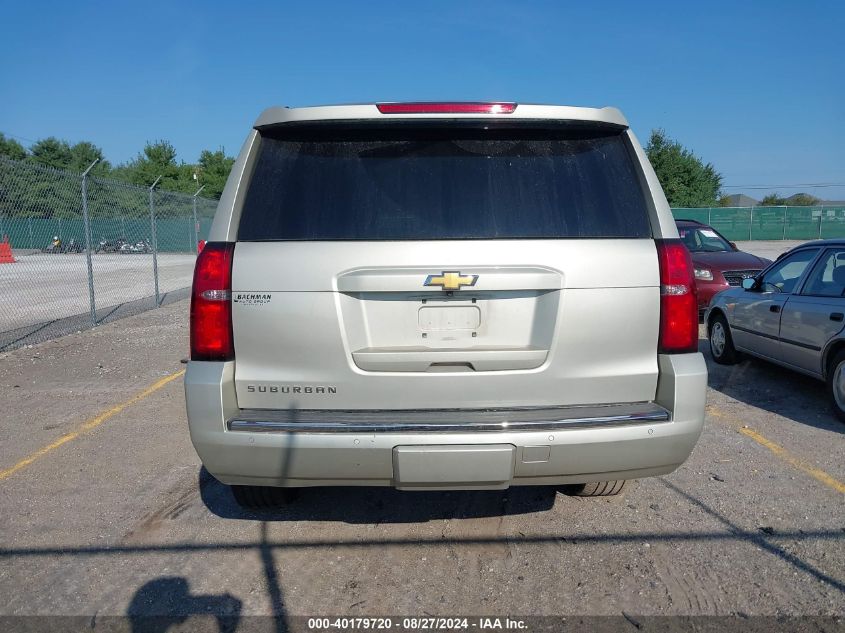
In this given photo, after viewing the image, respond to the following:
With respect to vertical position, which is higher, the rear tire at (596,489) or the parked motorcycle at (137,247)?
the parked motorcycle at (137,247)

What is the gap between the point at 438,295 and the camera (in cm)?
279

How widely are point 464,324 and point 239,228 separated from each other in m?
1.09

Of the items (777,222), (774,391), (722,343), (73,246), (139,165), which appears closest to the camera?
(774,391)

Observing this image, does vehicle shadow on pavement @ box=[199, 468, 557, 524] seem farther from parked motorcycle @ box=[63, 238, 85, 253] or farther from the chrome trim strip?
parked motorcycle @ box=[63, 238, 85, 253]

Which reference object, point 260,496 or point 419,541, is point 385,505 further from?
point 260,496

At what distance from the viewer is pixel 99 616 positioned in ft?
9.09

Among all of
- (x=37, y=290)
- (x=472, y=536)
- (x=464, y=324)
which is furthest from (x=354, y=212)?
(x=37, y=290)

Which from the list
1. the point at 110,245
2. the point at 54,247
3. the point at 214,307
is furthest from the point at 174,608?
the point at 110,245

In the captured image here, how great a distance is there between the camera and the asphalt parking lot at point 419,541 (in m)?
2.87

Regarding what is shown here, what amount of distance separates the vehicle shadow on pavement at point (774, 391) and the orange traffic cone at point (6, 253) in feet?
38.4

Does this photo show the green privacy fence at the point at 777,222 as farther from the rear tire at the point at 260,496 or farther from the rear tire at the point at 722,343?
the rear tire at the point at 260,496

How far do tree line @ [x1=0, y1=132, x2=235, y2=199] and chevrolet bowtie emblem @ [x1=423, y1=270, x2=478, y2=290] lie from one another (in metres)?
57.5

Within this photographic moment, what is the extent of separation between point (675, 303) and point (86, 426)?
4.87 meters

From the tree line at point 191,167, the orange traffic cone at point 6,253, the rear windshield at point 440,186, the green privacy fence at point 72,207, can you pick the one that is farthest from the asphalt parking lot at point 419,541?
the tree line at point 191,167
